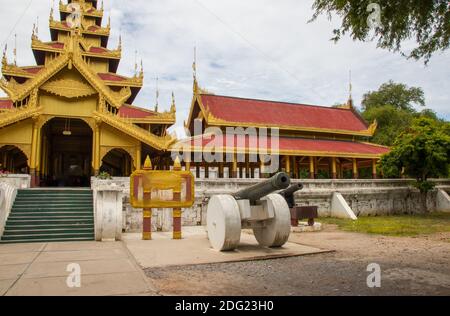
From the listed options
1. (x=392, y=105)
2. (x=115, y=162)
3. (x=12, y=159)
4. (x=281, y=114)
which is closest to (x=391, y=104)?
(x=392, y=105)

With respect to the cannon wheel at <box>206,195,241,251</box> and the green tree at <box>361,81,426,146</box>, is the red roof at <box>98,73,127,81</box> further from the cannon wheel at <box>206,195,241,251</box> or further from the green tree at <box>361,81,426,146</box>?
the green tree at <box>361,81,426,146</box>

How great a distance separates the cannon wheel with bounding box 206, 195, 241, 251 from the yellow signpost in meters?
2.79

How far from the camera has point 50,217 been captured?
11.8 m

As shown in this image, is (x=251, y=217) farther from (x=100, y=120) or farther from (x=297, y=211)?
(x=100, y=120)

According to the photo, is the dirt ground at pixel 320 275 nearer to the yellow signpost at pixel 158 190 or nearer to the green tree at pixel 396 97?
the yellow signpost at pixel 158 190

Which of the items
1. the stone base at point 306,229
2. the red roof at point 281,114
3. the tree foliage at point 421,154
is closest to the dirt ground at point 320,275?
the stone base at point 306,229

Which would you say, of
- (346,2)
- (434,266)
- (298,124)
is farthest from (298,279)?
(298,124)

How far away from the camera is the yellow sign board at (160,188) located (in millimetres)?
10680

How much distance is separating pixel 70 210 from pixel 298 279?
31.3ft

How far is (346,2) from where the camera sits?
258 inches

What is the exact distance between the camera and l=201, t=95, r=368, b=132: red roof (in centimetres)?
2488

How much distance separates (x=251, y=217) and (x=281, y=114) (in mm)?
19626

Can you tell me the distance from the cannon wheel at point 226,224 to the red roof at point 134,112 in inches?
535

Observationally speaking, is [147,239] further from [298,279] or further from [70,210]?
[298,279]
